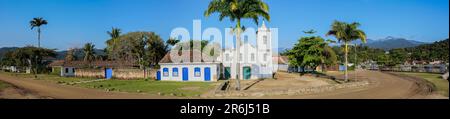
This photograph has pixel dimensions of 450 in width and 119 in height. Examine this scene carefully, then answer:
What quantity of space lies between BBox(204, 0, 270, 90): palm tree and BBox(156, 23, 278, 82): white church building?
1137 cm

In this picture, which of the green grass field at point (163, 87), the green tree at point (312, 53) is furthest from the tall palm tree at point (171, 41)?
the green grass field at point (163, 87)

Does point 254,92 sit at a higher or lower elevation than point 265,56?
lower

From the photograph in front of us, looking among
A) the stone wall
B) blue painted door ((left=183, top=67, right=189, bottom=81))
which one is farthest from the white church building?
the stone wall

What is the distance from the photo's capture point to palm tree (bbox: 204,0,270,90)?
20.1m

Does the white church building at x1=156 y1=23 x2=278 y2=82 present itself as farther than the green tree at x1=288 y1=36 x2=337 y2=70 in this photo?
No

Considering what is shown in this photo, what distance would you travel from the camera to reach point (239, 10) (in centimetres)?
2023

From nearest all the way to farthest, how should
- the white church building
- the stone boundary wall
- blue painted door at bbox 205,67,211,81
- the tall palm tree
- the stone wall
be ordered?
1. the stone boundary wall
2. blue painted door at bbox 205,67,211,81
3. the white church building
4. the stone wall
5. the tall palm tree

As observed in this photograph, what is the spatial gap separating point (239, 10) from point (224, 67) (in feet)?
55.4

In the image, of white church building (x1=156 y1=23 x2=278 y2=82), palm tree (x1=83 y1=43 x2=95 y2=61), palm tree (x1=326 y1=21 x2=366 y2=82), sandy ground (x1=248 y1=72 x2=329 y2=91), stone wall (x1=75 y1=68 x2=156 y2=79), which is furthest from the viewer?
palm tree (x1=83 y1=43 x2=95 y2=61)

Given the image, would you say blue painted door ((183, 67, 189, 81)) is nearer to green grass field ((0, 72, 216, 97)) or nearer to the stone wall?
green grass field ((0, 72, 216, 97))
